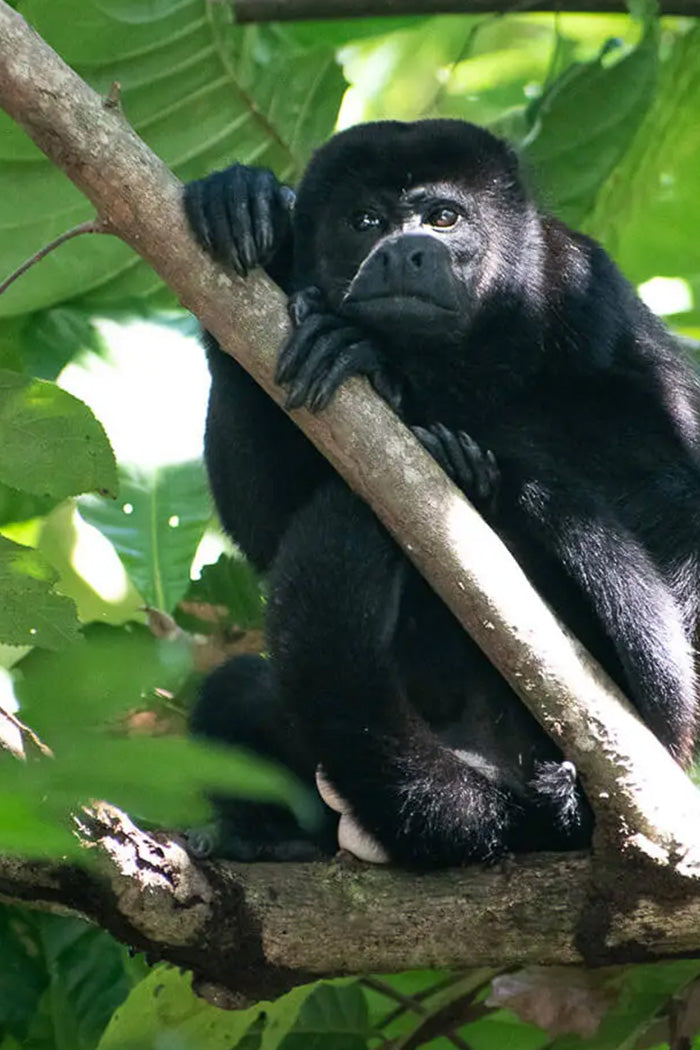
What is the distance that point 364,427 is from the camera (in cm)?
244

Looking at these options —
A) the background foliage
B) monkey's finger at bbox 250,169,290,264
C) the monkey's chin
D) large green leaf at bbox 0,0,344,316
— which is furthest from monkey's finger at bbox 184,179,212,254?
large green leaf at bbox 0,0,344,316

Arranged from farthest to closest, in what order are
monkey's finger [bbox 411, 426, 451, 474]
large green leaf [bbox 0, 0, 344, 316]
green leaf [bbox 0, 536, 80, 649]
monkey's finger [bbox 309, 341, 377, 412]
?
large green leaf [bbox 0, 0, 344, 316] → monkey's finger [bbox 411, 426, 451, 474] → monkey's finger [bbox 309, 341, 377, 412] → green leaf [bbox 0, 536, 80, 649]

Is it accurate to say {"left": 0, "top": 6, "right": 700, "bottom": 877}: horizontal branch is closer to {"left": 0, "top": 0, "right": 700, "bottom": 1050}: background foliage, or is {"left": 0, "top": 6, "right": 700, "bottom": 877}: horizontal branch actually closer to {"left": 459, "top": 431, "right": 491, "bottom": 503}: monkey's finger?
{"left": 459, "top": 431, "right": 491, "bottom": 503}: monkey's finger

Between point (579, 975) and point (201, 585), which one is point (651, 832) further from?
point (201, 585)

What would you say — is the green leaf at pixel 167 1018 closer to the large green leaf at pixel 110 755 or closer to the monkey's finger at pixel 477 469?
the monkey's finger at pixel 477 469

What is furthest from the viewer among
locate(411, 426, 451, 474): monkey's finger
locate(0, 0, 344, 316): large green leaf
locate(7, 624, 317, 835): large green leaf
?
locate(0, 0, 344, 316): large green leaf

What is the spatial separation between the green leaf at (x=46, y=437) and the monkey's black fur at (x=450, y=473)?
0.47 m

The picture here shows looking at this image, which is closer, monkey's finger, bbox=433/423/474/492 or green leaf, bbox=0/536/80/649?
green leaf, bbox=0/536/80/649

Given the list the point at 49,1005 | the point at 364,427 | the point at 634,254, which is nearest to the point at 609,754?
the point at 364,427

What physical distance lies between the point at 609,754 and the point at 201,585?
Result: 1878 mm

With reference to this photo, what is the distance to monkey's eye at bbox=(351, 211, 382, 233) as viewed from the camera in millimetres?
3379

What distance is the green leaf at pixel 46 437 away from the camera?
211 centimetres

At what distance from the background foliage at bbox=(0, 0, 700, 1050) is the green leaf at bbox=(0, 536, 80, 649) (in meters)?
0.94

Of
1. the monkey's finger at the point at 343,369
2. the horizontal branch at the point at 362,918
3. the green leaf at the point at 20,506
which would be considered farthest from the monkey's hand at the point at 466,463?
the green leaf at the point at 20,506
